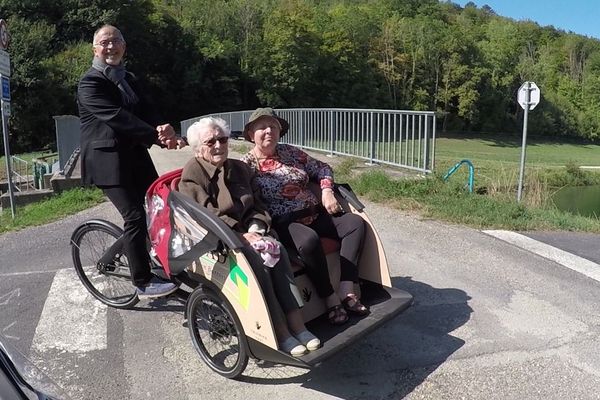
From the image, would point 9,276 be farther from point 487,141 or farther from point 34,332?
point 487,141

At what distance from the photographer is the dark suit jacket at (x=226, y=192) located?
3.47m

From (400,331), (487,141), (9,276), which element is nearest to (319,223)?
(400,331)

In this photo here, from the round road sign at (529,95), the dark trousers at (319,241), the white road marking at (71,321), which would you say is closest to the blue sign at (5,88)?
the white road marking at (71,321)

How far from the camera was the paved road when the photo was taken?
335cm

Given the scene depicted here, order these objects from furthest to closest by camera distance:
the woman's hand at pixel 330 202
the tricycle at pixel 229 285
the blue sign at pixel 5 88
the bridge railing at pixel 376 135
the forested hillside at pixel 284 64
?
1. the forested hillside at pixel 284 64
2. the bridge railing at pixel 376 135
3. the blue sign at pixel 5 88
4. the woman's hand at pixel 330 202
5. the tricycle at pixel 229 285

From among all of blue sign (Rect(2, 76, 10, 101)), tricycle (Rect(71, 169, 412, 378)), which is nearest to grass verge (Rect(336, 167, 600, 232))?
tricycle (Rect(71, 169, 412, 378))

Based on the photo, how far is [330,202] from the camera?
4.02 meters

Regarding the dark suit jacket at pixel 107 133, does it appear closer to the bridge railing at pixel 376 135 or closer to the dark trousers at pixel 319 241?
the dark trousers at pixel 319 241

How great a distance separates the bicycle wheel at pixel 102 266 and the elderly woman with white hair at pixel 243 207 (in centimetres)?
109

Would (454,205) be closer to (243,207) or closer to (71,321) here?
(243,207)

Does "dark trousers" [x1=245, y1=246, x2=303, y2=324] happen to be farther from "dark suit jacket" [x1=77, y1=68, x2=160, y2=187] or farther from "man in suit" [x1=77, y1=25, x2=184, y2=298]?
"dark suit jacket" [x1=77, y1=68, x2=160, y2=187]

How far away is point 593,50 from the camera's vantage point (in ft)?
332

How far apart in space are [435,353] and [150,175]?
7.56ft

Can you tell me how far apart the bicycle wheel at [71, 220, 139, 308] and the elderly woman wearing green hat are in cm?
122
